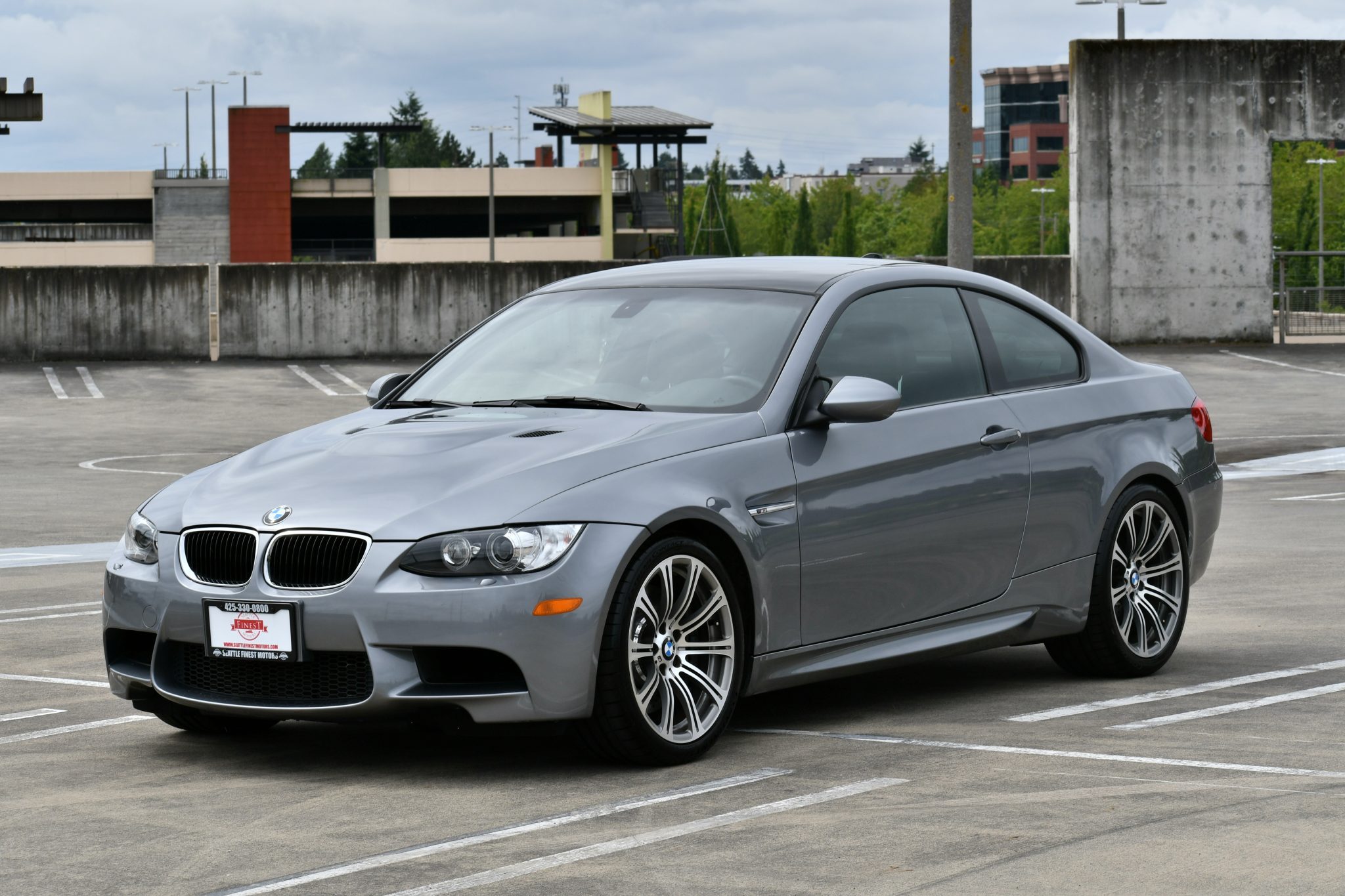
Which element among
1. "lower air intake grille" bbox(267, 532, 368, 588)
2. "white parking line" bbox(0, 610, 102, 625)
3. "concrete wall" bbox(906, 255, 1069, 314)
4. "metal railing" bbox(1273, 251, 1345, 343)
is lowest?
"white parking line" bbox(0, 610, 102, 625)

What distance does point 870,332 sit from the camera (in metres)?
7.09

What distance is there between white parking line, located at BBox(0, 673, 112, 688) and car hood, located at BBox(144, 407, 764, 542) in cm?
151

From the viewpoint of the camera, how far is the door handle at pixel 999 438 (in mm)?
7176

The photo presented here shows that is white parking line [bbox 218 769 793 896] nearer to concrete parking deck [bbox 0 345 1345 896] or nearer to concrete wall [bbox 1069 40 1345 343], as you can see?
concrete parking deck [bbox 0 345 1345 896]

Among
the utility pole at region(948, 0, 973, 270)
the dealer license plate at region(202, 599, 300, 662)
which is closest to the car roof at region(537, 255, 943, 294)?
the dealer license plate at region(202, 599, 300, 662)

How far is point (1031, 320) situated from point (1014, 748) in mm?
2107

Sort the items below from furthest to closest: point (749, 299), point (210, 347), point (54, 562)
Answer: point (210, 347) < point (54, 562) < point (749, 299)

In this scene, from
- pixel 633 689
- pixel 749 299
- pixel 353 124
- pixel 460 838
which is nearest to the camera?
pixel 460 838

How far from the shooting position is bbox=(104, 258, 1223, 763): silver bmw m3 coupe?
5.74 metres

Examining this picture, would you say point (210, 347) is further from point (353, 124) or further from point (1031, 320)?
point (353, 124)

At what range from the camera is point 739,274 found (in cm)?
725

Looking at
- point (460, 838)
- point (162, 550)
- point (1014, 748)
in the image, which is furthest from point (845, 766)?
point (162, 550)

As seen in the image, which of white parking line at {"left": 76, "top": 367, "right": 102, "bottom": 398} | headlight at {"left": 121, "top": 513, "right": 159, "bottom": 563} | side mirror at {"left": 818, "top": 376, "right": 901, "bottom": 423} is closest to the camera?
headlight at {"left": 121, "top": 513, "right": 159, "bottom": 563}

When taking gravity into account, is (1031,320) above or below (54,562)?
above
